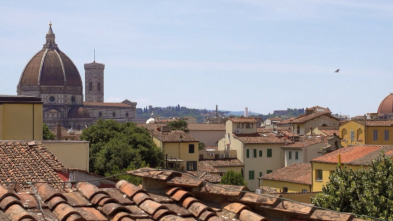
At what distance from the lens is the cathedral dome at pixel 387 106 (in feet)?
394

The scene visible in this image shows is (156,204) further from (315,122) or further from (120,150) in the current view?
(315,122)

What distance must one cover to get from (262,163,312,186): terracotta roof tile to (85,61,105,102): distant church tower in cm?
14705

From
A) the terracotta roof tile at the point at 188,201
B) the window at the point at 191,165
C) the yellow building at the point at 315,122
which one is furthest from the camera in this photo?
the yellow building at the point at 315,122

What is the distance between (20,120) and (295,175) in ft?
77.7

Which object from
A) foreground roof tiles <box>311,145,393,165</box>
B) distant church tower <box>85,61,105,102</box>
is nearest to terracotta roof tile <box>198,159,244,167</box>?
foreground roof tiles <box>311,145,393,165</box>

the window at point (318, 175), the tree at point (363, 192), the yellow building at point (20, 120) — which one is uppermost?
the yellow building at point (20, 120)

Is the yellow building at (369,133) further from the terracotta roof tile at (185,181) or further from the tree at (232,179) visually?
the terracotta roof tile at (185,181)

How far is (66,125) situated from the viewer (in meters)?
156

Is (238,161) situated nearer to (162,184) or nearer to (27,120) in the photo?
(27,120)

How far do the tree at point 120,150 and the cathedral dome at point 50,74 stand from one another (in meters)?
103

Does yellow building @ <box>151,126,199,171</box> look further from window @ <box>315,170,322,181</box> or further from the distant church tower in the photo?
the distant church tower

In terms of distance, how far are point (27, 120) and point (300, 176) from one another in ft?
75.3

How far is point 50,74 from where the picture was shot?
522 feet

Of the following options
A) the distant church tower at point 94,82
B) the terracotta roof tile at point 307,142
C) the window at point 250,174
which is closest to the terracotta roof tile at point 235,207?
the terracotta roof tile at point 307,142
